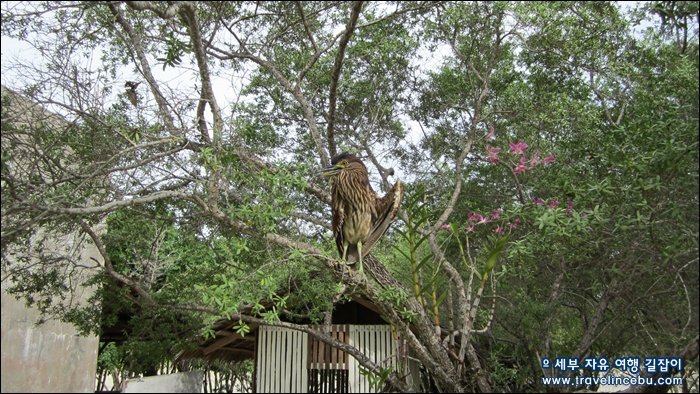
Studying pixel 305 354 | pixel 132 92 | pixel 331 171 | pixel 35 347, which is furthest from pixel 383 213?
pixel 305 354

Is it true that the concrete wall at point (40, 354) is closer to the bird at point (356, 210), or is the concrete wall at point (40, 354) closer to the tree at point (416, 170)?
the tree at point (416, 170)

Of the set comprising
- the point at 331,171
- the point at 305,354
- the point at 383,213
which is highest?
the point at 331,171

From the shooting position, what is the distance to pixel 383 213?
3.52 meters

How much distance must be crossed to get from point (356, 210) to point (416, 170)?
2.77m

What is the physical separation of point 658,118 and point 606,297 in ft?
4.22

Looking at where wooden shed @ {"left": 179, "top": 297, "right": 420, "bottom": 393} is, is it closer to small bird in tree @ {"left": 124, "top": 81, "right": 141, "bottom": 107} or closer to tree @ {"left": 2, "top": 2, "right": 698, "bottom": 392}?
tree @ {"left": 2, "top": 2, "right": 698, "bottom": 392}

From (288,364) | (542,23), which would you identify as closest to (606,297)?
(542,23)

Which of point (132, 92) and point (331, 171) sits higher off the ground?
point (132, 92)

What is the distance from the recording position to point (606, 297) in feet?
12.0

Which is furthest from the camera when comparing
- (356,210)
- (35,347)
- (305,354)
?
(305,354)

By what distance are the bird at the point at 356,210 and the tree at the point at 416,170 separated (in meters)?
0.20

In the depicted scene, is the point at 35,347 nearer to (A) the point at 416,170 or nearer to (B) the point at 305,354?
(B) the point at 305,354

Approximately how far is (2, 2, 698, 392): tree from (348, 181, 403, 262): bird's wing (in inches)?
7.0

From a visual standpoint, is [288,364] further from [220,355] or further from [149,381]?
[149,381]
